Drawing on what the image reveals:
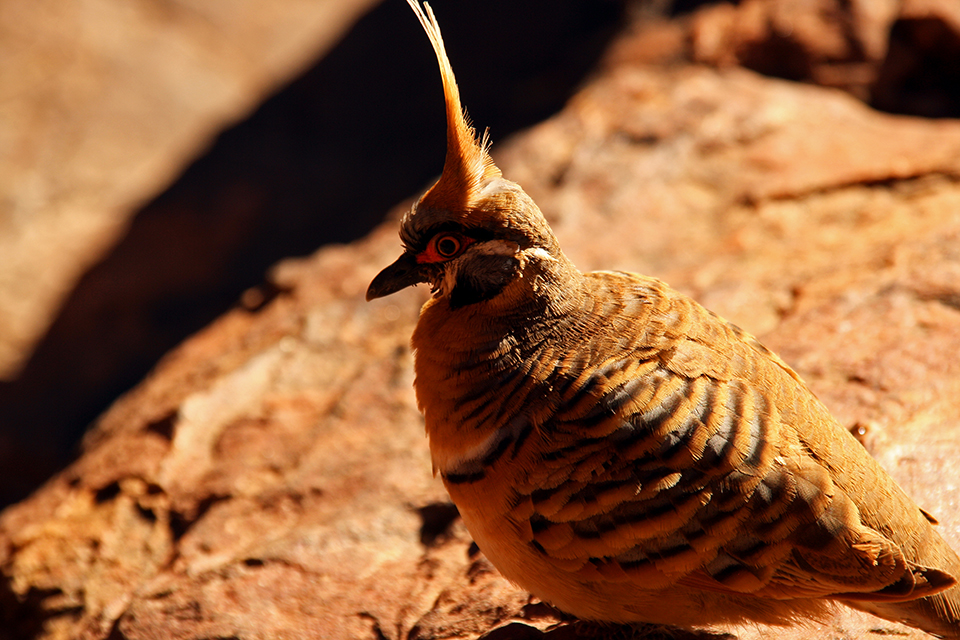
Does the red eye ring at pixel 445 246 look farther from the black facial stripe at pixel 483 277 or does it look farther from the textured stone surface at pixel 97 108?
the textured stone surface at pixel 97 108

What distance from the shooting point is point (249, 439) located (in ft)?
17.8

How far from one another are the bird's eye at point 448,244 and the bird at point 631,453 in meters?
0.01

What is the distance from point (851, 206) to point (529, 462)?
4.15m

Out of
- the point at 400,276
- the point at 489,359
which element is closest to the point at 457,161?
the point at 400,276

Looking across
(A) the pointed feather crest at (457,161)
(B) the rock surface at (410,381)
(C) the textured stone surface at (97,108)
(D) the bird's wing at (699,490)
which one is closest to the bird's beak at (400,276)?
(A) the pointed feather crest at (457,161)

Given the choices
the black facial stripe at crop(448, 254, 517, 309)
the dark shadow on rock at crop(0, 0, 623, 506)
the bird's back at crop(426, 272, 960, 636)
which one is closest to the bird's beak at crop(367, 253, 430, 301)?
the black facial stripe at crop(448, 254, 517, 309)

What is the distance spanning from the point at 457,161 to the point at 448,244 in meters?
0.41

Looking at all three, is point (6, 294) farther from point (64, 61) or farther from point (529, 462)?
point (529, 462)

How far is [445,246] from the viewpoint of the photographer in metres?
4.03

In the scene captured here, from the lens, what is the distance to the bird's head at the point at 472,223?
12.7ft

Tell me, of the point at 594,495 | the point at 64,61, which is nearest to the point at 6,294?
the point at 64,61

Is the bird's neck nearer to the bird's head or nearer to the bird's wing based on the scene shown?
the bird's head

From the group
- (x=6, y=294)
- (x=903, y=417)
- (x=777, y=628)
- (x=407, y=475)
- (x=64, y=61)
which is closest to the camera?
(x=777, y=628)

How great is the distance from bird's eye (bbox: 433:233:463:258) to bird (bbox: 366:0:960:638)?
1cm
